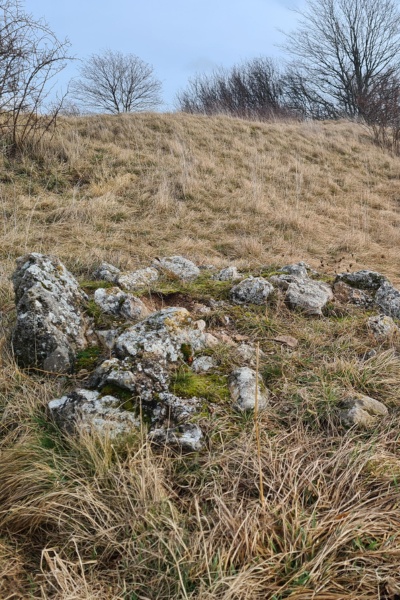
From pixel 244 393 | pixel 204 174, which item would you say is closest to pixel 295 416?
pixel 244 393

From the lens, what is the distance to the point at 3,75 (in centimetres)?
716

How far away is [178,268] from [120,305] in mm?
1205

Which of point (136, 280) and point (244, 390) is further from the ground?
point (136, 280)

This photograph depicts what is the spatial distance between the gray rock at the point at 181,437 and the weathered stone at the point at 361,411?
66cm

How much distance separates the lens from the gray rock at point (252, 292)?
3.09m

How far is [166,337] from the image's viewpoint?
88.9 inches

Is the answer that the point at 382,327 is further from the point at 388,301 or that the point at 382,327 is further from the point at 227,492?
the point at 227,492

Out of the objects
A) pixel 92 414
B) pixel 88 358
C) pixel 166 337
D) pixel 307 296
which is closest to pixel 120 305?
pixel 88 358

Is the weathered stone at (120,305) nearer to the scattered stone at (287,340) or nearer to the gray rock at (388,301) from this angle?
the scattered stone at (287,340)

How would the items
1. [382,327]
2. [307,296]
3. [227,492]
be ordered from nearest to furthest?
[227,492], [382,327], [307,296]

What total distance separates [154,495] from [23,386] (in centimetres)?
95

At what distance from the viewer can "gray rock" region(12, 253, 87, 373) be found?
2.25 metres

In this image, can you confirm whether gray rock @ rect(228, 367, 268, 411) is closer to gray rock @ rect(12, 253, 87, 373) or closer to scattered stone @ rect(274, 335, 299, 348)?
scattered stone @ rect(274, 335, 299, 348)

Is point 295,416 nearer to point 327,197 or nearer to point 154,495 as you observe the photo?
point 154,495
